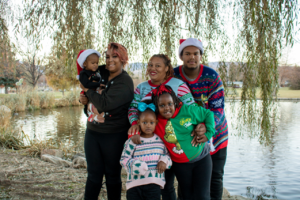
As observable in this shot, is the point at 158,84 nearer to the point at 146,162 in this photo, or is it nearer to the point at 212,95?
the point at 212,95

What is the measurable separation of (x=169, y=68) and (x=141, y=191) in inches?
36.5

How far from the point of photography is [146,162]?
5.21ft

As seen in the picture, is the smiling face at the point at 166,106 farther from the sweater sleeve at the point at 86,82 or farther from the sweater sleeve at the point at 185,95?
the sweater sleeve at the point at 86,82

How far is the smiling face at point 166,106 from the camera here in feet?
5.04

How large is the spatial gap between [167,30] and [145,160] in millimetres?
1580

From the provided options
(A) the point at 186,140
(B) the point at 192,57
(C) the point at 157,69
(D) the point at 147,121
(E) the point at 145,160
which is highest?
(B) the point at 192,57

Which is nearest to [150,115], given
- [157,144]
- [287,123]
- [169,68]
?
[157,144]

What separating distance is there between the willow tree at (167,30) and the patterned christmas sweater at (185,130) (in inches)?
49.5

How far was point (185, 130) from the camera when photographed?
5.14 feet

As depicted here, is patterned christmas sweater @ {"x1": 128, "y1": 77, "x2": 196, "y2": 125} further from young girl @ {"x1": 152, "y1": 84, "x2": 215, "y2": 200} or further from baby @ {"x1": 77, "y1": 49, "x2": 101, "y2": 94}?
baby @ {"x1": 77, "y1": 49, "x2": 101, "y2": 94}

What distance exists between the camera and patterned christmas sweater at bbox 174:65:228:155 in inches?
68.8

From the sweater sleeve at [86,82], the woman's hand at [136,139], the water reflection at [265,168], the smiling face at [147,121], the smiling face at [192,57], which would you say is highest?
the smiling face at [192,57]

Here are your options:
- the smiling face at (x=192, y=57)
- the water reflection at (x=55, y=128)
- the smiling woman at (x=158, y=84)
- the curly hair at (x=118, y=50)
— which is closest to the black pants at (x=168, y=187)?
the smiling woman at (x=158, y=84)

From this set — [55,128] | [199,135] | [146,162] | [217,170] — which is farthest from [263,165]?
[55,128]
